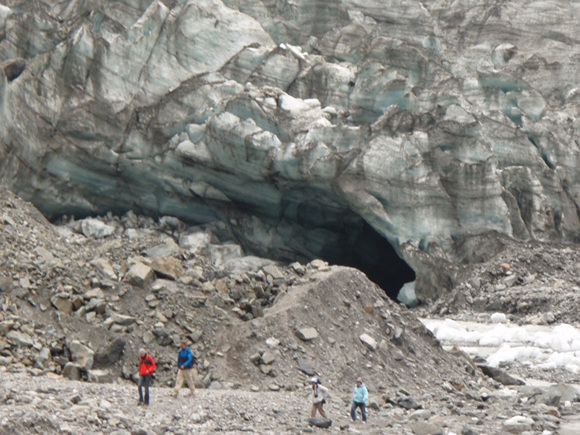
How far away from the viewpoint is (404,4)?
37.6 metres

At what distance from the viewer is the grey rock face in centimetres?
2789

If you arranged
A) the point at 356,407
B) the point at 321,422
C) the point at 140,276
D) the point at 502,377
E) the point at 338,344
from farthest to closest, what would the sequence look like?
the point at 502,377 < the point at 140,276 < the point at 338,344 < the point at 356,407 < the point at 321,422

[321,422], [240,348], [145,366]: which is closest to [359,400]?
[321,422]

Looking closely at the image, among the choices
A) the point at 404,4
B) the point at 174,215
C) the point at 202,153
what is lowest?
the point at 174,215

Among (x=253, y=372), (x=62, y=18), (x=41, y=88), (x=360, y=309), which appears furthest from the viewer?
(x=62, y=18)

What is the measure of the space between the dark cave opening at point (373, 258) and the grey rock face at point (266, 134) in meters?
0.61

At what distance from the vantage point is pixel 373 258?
32250 millimetres

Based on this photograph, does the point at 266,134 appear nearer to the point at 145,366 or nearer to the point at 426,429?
the point at 145,366

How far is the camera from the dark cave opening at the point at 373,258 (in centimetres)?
3125

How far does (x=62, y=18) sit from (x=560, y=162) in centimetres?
2121

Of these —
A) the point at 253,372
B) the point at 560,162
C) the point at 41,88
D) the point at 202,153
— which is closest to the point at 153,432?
the point at 253,372

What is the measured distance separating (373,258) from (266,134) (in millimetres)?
7675

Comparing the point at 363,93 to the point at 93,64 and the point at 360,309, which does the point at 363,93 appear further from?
the point at 360,309

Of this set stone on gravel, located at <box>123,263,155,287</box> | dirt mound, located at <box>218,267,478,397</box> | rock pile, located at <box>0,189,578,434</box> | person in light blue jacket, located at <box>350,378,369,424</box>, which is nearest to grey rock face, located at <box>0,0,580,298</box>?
rock pile, located at <box>0,189,578,434</box>
